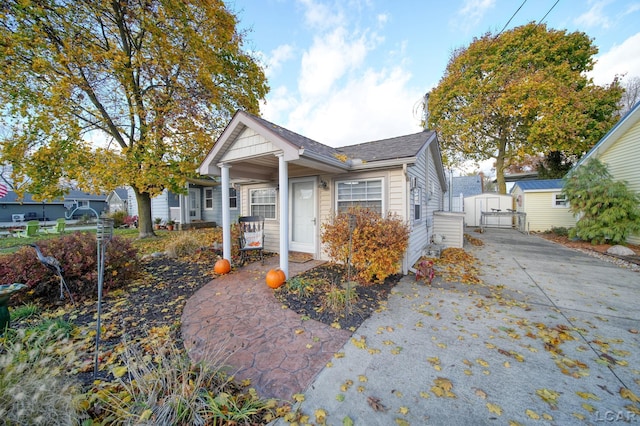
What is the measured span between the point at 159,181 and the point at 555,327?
9865 millimetres

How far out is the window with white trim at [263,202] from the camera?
295 inches

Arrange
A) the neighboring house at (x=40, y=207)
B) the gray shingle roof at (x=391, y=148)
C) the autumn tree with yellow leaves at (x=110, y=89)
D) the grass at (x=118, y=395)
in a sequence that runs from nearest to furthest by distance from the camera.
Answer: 1. the grass at (x=118, y=395)
2. the gray shingle roof at (x=391, y=148)
3. the autumn tree with yellow leaves at (x=110, y=89)
4. the neighboring house at (x=40, y=207)

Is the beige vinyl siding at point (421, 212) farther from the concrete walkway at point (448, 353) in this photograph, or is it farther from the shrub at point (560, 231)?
the shrub at point (560, 231)

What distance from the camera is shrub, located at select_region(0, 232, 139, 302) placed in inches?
138

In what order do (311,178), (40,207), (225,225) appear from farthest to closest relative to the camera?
(40,207) < (311,178) < (225,225)

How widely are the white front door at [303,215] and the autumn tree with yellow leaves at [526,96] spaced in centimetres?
1270

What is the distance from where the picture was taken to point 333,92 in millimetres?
10641

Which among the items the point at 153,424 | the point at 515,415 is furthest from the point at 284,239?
the point at 515,415

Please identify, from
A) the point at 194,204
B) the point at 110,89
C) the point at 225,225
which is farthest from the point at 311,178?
the point at 194,204

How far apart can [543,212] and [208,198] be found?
65.7ft

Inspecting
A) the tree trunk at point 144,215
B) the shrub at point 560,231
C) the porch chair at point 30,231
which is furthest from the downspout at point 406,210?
the porch chair at point 30,231

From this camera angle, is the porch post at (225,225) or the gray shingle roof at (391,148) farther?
the porch post at (225,225)

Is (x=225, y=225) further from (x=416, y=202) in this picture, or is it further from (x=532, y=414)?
(x=532, y=414)

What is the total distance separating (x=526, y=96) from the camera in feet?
42.5
